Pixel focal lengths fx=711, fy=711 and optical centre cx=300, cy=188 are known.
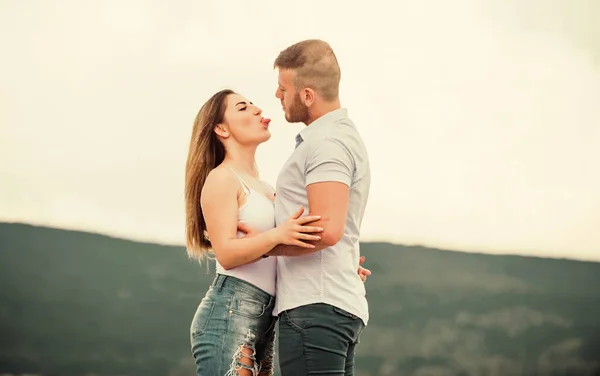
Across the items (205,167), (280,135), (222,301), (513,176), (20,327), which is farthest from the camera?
(513,176)

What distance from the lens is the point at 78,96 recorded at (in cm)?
464

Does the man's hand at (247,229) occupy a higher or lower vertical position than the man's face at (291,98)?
lower

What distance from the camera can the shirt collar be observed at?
6.26 ft

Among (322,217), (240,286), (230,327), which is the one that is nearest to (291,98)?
(322,217)

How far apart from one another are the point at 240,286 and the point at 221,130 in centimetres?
57

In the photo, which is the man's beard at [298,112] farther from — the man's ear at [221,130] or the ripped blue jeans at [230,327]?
the ripped blue jeans at [230,327]

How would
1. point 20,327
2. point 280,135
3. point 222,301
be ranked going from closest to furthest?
point 222,301
point 20,327
point 280,135

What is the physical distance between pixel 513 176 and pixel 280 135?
1.74 m

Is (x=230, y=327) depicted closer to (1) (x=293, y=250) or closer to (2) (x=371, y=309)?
(1) (x=293, y=250)

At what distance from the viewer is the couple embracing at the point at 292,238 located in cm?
178

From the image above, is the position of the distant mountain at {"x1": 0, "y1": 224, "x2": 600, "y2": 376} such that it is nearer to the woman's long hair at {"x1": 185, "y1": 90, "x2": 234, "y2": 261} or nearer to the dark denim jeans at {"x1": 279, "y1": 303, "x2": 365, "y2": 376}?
the woman's long hair at {"x1": 185, "y1": 90, "x2": 234, "y2": 261}

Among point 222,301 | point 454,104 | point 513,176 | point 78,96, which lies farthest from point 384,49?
point 222,301

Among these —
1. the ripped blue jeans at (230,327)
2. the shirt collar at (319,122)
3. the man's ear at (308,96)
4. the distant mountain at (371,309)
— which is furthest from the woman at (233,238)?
the distant mountain at (371,309)

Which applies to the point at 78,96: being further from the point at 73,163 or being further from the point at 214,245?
the point at 214,245
